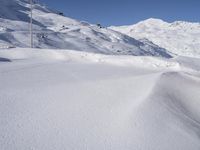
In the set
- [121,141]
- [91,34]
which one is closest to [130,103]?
[121,141]

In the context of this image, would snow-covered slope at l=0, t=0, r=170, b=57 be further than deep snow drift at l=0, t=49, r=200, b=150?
Yes

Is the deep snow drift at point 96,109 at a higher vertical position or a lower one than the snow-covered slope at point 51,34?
higher

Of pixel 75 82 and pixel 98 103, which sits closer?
pixel 98 103

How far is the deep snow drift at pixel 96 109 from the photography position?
4.45m

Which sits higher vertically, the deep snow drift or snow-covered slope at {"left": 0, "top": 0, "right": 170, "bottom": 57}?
the deep snow drift

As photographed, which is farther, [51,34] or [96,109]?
[51,34]

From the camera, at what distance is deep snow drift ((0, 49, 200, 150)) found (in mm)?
4445

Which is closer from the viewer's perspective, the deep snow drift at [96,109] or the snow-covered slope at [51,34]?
the deep snow drift at [96,109]

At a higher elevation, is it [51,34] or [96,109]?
[96,109]

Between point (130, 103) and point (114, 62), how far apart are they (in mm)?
5137

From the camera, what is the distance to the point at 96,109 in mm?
5609

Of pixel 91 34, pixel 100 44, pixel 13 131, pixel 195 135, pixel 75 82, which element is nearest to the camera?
pixel 13 131

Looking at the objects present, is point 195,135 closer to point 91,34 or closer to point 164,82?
point 164,82

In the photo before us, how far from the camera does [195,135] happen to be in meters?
5.16
